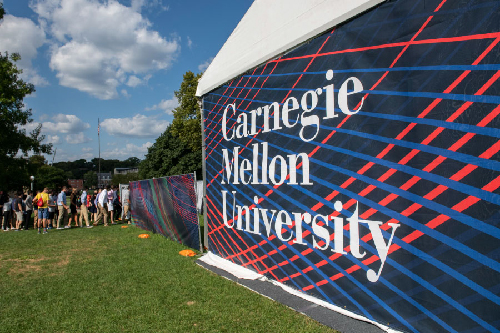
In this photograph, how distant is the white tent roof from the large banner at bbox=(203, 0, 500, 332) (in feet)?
0.51

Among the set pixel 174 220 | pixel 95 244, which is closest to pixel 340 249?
pixel 174 220

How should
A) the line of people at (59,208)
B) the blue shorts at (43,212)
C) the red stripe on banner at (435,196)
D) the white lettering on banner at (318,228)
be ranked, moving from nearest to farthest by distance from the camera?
the red stripe on banner at (435,196) → the white lettering on banner at (318,228) → the blue shorts at (43,212) → the line of people at (59,208)

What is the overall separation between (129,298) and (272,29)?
4.60 metres

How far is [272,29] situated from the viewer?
5.14 meters

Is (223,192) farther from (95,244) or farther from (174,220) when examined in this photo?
(95,244)

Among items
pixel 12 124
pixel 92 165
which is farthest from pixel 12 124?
pixel 92 165

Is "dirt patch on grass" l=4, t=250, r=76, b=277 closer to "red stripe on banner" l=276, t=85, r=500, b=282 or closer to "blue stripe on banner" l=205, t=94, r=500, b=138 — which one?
"red stripe on banner" l=276, t=85, r=500, b=282

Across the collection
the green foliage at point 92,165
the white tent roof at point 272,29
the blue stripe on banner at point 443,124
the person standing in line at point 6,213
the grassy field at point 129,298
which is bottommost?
the grassy field at point 129,298

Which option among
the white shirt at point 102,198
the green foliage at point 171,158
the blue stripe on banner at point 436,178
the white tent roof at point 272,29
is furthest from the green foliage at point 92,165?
the blue stripe on banner at point 436,178

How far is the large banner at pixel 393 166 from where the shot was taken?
2.67m

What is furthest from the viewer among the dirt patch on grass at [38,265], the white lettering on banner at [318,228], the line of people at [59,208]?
the line of people at [59,208]

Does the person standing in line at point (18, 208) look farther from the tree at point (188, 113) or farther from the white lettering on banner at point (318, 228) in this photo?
the tree at point (188, 113)

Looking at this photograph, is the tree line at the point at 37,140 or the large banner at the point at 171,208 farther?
the tree line at the point at 37,140

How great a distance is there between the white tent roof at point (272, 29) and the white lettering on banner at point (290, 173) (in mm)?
670
